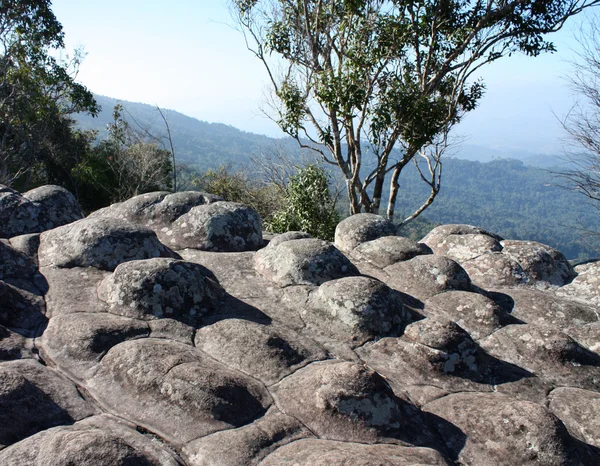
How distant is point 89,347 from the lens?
181 inches

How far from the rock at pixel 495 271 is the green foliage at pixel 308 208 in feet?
27.2

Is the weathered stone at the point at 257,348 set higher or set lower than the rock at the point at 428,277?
lower

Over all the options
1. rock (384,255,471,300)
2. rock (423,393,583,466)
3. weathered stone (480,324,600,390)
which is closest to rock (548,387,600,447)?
weathered stone (480,324,600,390)

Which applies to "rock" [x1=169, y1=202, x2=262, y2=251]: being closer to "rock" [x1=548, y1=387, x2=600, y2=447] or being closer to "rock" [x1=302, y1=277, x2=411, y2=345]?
"rock" [x1=302, y1=277, x2=411, y2=345]

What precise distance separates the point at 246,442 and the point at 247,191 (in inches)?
842

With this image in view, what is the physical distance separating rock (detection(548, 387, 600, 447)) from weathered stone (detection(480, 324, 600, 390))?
23cm

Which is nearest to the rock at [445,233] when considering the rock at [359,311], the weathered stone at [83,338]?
the rock at [359,311]

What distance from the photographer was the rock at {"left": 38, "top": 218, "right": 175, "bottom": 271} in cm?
618

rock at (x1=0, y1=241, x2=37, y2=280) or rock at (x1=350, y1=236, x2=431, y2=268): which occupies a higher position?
rock at (x1=350, y1=236, x2=431, y2=268)

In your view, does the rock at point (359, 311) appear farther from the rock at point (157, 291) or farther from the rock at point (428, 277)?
the rock at point (157, 291)

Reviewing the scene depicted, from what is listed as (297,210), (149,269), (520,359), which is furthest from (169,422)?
(297,210)

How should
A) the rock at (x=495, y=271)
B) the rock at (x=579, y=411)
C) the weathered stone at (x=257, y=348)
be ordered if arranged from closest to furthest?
the rock at (x=579, y=411) < the weathered stone at (x=257, y=348) < the rock at (x=495, y=271)

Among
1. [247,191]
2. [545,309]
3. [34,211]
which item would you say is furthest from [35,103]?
[545,309]

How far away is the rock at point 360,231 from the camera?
790 cm
